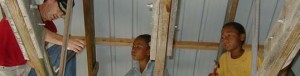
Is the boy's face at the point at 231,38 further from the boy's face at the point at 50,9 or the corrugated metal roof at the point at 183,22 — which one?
the boy's face at the point at 50,9

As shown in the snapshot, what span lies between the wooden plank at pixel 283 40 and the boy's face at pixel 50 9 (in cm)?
117

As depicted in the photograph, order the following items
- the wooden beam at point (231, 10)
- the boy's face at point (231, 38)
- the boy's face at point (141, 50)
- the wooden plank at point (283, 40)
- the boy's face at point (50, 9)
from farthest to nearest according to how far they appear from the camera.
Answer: the wooden beam at point (231, 10) < the boy's face at point (141, 50) < the boy's face at point (231, 38) < the boy's face at point (50, 9) < the wooden plank at point (283, 40)

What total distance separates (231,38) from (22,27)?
148 cm

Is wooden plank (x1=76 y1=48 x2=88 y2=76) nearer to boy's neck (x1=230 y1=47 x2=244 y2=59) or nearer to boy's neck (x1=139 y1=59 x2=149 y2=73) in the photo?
boy's neck (x1=139 y1=59 x2=149 y2=73)

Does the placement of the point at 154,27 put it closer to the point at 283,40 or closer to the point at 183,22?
the point at 283,40

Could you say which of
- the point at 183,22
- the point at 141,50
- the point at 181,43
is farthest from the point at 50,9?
the point at 181,43

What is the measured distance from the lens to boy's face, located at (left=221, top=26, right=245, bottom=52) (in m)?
2.53

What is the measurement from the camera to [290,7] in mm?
1213

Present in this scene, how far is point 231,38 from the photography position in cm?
254

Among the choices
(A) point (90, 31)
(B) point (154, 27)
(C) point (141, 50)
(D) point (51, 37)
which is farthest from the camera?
(A) point (90, 31)

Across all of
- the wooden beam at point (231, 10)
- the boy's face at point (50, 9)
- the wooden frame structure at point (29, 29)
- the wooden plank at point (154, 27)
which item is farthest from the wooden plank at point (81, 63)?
the wooden plank at point (154, 27)

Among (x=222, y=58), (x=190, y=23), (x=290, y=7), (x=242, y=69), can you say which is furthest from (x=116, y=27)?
(x=290, y=7)

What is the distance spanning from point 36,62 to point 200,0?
175cm

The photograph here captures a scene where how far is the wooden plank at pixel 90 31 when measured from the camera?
298cm
